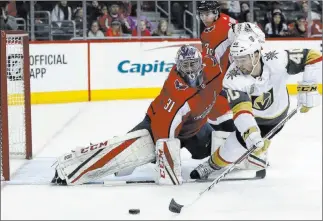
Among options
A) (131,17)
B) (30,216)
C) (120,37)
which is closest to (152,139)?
(30,216)

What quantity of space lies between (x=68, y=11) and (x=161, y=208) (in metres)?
6.07

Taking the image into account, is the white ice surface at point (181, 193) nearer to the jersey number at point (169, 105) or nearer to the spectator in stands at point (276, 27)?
the jersey number at point (169, 105)

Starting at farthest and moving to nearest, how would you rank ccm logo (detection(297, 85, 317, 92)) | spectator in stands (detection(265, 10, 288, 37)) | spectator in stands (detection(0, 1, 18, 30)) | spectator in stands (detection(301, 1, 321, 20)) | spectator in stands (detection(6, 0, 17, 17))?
spectator in stands (detection(301, 1, 321, 20))
spectator in stands (detection(265, 10, 288, 37))
spectator in stands (detection(6, 0, 17, 17))
spectator in stands (detection(0, 1, 18, 30))
ccm logo (detection(297, 85, 317, 92))

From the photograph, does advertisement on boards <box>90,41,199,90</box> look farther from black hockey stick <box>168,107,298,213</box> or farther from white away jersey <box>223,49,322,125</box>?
black hockey stick <box>168,107,298,213</box>

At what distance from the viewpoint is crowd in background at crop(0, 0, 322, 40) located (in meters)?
9.61

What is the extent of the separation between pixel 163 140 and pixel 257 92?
1.97 ft

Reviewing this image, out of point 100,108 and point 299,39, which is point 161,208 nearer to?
point 100,108

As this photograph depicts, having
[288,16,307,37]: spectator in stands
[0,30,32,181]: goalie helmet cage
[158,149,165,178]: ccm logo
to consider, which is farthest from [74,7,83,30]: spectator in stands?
[158,149,165,178]: ccm logo

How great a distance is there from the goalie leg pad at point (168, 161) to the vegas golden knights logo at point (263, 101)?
0.54m

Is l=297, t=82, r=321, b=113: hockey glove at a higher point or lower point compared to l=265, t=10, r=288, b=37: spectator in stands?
higher

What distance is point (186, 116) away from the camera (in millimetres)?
4711

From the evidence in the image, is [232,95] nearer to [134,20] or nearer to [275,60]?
[275,60]

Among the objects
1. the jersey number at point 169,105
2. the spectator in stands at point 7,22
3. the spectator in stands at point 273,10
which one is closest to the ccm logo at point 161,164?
the jersey number at point 169,105

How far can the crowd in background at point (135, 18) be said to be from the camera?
9.61 metres
